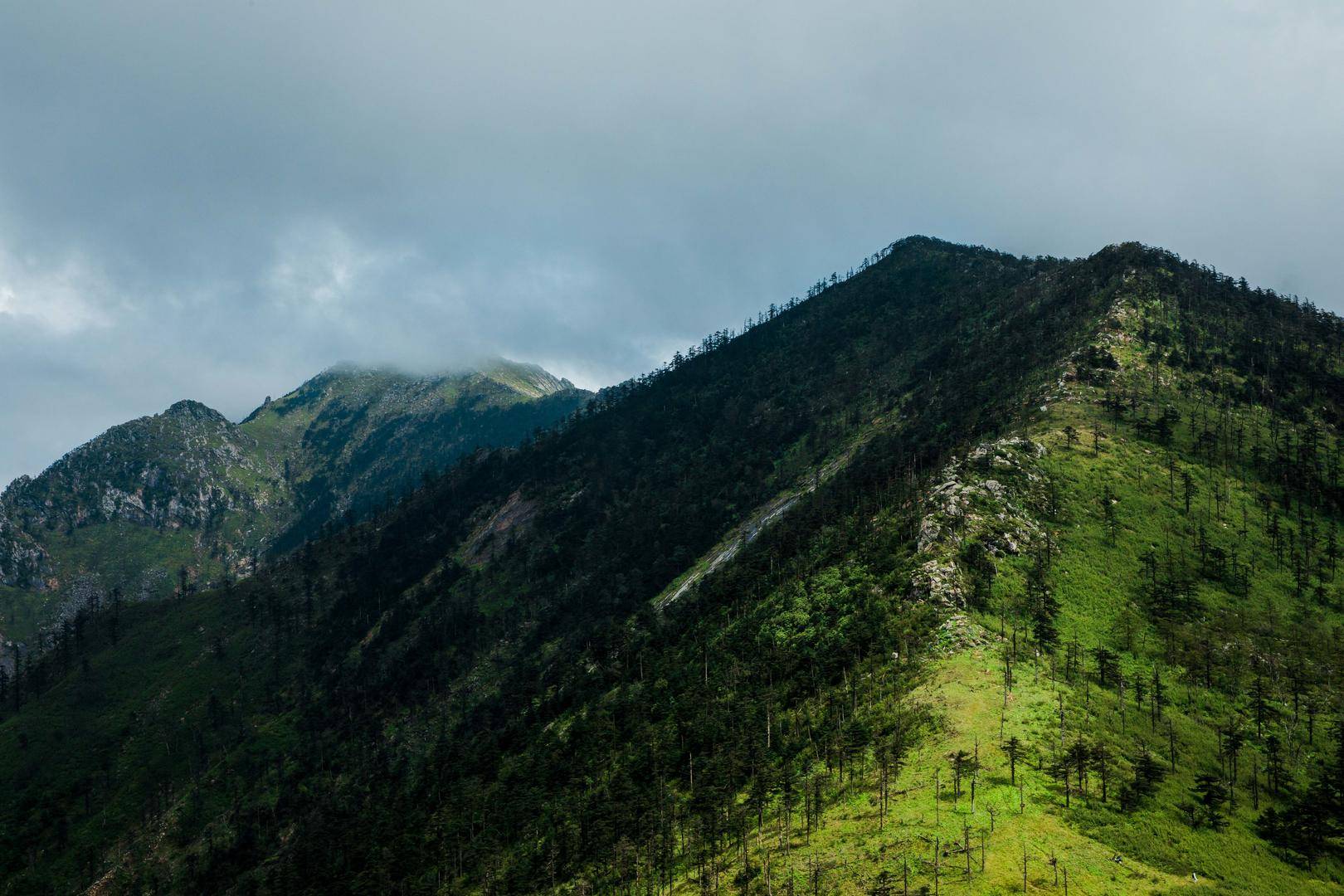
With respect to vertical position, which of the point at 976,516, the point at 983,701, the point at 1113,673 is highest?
the point at 976,516

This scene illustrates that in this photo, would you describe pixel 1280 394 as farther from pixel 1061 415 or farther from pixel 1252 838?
pixel 1252 838

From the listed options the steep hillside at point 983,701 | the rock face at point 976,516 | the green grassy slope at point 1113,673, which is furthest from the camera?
the rock face at point 976,516

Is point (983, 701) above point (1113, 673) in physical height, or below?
below

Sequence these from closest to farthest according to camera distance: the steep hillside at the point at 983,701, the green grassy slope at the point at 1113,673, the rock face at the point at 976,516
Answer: the green grassy slope at the point at 1113,673 → the steep hillside at the point at 983,701 → the rock face at the point at 976,516

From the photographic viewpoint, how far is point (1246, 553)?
135125mm

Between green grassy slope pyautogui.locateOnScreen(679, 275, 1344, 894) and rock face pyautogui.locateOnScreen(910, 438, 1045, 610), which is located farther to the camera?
rock face pyautogui.locateOnScreen(910, 438, 1045, 610)

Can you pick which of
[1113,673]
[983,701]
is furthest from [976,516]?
[983,701]

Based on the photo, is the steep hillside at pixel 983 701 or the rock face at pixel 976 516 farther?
the rock face at pixel 976 516

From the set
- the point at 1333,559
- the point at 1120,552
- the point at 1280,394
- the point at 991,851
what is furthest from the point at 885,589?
the point at 1280,394

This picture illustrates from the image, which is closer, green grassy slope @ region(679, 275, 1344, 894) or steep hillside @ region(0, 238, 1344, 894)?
green grassy slope @ region(679, 275, 1344, 894)

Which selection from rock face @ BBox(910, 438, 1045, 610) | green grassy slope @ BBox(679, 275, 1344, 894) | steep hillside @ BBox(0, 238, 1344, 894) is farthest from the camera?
rock face @ BBox(910, 438, 1045, 610)

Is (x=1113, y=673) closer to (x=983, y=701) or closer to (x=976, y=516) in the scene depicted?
(x=983, y=701)

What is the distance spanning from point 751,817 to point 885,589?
1919 inches

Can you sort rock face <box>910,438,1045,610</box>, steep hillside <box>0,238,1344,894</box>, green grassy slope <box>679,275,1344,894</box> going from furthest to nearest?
rock face <box>910,438,1045,610</box>, steep hillside <box>0,238,1344,894</box>, green grassy slope <box>679,275,1344,894</box>
